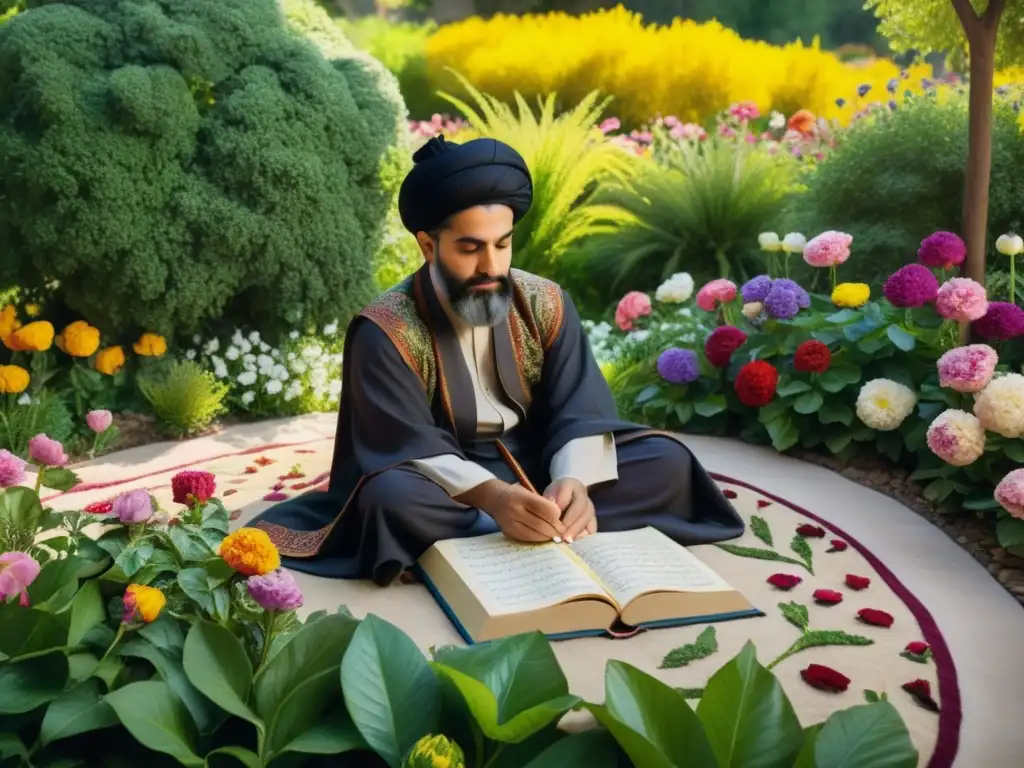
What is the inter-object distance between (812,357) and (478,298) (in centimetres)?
162

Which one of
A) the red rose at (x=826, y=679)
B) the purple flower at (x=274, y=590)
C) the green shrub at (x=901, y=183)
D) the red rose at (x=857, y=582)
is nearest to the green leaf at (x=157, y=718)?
the purple flower at (x=274, y=590)

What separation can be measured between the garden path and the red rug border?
22mm

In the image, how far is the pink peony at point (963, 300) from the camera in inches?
156

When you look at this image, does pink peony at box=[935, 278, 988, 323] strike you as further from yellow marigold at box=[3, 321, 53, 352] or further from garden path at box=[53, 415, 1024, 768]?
yellow marigold at box=[3, 321, 53, 352]

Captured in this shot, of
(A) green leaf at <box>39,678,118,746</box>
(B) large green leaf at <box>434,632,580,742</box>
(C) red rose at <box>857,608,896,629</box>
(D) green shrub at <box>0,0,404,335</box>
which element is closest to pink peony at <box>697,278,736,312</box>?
(D) green shrub at <box>0,0,404,335</box>

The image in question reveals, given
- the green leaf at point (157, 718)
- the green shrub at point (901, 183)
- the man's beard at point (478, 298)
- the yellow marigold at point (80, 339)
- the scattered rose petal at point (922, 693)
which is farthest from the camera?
the green shrub at point (901, 183)

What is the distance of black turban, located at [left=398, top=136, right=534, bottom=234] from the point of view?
322cm

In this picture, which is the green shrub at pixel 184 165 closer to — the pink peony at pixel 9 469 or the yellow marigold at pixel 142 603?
the pink peony at pixel 9 469

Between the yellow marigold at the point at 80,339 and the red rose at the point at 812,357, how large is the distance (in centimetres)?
304

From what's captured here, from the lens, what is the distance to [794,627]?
307cm

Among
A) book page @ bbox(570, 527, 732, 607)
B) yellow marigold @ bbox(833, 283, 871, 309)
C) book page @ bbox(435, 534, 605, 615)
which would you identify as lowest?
book page @ bbox(570, 527, 732, 607)

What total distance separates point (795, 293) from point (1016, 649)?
2039 mm

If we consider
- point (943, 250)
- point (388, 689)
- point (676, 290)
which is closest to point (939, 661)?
point (388, 689)

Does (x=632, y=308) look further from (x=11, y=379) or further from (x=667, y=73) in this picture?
(x=667, y=73)
